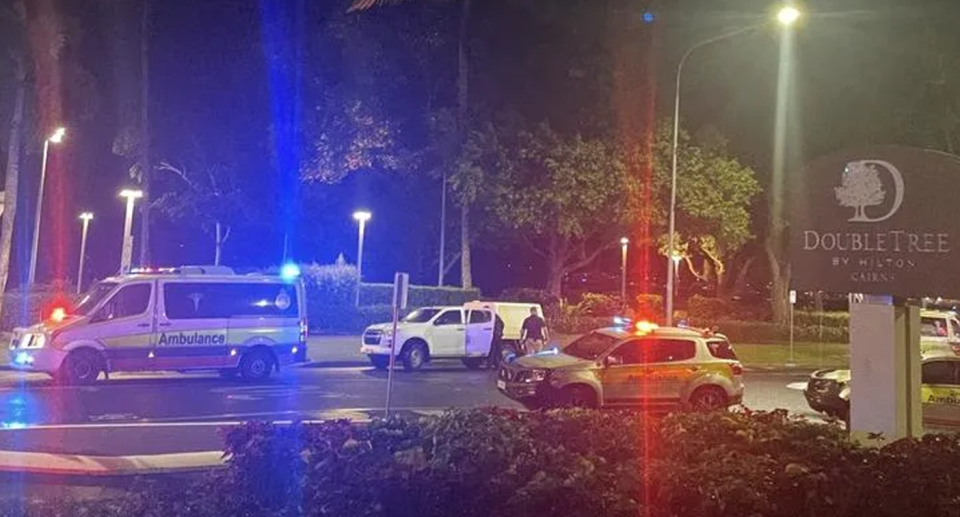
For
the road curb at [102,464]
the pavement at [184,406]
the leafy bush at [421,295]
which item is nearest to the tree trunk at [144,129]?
the leafy bush at [421,295]

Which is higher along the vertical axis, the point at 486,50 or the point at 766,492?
the point at 486,50

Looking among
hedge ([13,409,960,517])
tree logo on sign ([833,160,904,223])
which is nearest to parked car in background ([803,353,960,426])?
tree logo on sign ([833,160,904,223])

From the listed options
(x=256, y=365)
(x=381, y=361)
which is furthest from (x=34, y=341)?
(x=381, y=361)

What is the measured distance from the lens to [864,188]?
8.63 m

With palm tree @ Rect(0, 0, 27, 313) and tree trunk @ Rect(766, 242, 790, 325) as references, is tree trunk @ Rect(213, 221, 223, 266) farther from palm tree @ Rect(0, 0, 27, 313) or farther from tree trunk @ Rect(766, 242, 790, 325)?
tree trunk @ Rect(766, 242, 790, 325)

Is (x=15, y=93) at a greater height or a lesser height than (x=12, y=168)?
greater

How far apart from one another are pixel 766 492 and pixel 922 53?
3561cm

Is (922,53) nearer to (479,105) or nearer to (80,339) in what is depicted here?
(479,105)

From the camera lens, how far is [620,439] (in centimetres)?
754

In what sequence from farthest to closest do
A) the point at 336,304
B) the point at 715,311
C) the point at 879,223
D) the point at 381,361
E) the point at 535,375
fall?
the point at 715,311, the point at 336,304, the point at 381,361, the point at 535,375, the point at 879,223

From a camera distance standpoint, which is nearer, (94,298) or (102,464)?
(102,464)

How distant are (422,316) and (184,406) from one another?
9230mm

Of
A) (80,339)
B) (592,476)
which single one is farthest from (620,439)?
(80,339)

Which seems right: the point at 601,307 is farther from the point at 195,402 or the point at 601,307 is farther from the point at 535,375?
the point at 195,402
